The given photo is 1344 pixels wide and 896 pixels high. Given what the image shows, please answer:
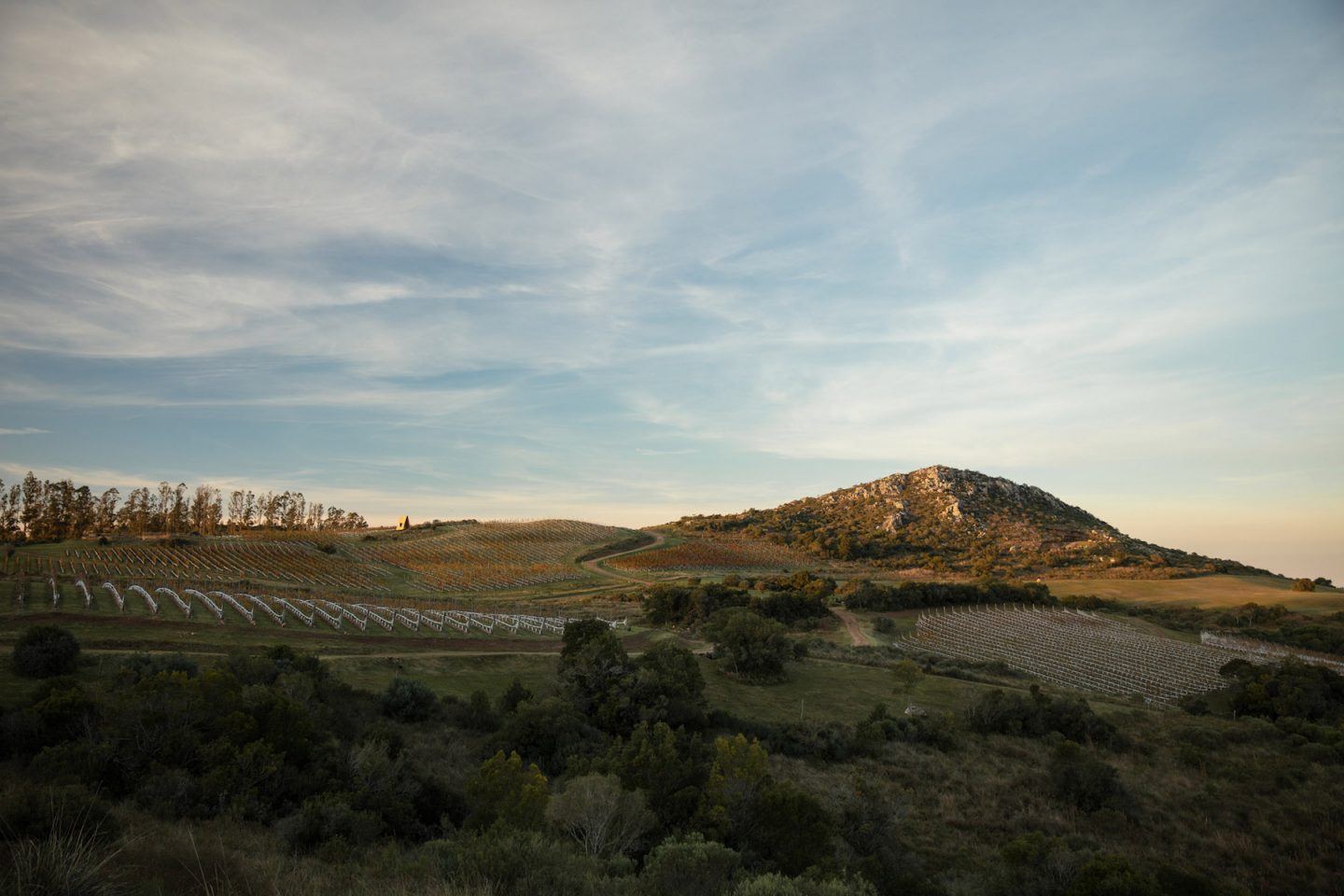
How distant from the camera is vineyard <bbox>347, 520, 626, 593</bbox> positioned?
78.5m

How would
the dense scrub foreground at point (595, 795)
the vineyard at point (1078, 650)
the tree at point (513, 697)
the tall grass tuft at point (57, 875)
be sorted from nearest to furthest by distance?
the tall grass tuft at point (57, 875) → the dense scrub foreground at point (595, 795) → the tree at point (513, 697) → the vineyard at point (1078, 650)

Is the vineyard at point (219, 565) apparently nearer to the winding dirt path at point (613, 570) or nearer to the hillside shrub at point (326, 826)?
the winding dirt path at point (613, 570)

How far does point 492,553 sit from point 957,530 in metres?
91.1

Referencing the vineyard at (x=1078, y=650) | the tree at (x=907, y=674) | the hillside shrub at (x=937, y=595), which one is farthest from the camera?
the hillside shrub at (x=937, y=595)

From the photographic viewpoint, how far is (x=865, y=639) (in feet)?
175

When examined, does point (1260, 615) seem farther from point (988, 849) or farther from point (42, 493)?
point (42, 493)

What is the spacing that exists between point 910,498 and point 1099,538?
40.4 m

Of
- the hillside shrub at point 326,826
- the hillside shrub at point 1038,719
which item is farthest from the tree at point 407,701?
the hillside shrub at point 1038,719

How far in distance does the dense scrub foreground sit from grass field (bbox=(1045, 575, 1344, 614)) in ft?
179

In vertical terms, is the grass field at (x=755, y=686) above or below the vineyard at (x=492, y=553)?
below

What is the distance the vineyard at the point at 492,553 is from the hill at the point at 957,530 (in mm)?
36369

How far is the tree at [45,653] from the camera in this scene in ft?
65.1

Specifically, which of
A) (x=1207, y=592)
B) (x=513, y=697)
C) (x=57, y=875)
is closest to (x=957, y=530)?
(x=1207, y=592)

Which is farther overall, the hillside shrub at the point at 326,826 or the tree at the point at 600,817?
the tree at the point at 600,817
